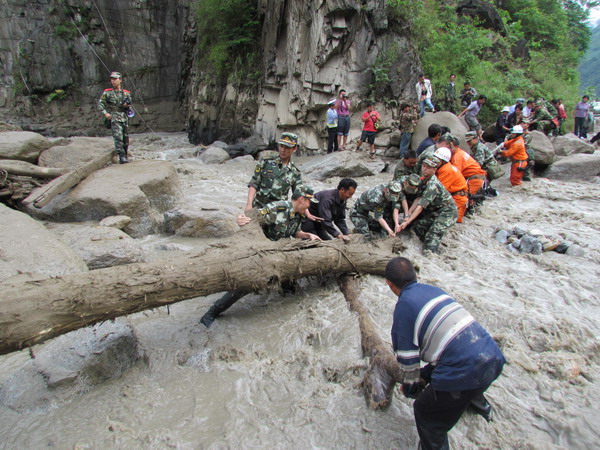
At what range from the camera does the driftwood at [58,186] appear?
5922 millimetres

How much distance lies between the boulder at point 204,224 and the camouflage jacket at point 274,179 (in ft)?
5.00

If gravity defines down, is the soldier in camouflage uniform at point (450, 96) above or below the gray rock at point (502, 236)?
above

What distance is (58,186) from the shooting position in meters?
6.17

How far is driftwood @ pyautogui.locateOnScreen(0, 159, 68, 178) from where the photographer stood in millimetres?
6719

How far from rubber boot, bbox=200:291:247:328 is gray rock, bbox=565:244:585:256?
4522mm

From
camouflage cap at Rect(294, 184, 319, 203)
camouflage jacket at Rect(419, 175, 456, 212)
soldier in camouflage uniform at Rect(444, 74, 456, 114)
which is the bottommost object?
camouflage jacket at Rect(419, 175, 456, 212)

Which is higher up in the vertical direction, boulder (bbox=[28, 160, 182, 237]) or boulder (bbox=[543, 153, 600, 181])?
boulder (bbox=[543, 153, 600, 181])

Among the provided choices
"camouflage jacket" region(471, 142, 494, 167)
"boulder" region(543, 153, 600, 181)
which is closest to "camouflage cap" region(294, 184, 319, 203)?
"camouflage jacket" region(471, 142, 494, 167)

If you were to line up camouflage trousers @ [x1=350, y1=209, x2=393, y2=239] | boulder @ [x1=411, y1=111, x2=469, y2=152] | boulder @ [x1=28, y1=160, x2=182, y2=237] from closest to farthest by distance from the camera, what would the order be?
1. camouflage trousers @ [x1=350, y1=209, x2=393, y2=239]
2. boulder @ [x1=28, y1=160, x2=182, y2=237]
3. boulder @ [x1=411, y1=111, x2=469, y2=152]

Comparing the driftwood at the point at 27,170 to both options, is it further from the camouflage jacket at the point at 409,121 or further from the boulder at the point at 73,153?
the camouflage jacket at the point at 409,121

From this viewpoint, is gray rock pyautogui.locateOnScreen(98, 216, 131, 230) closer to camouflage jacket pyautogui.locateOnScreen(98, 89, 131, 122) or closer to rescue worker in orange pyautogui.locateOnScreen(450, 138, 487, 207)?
camouflage jacket pyautogui.locateOnScreen(98, 89, 131, 122)

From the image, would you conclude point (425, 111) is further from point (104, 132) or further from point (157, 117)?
point (104, 132)

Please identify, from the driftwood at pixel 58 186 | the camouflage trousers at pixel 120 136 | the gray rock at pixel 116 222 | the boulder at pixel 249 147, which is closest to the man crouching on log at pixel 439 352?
the gray rock at pixel 116 222

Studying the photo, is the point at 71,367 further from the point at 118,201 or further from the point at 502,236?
the point at 502,236
